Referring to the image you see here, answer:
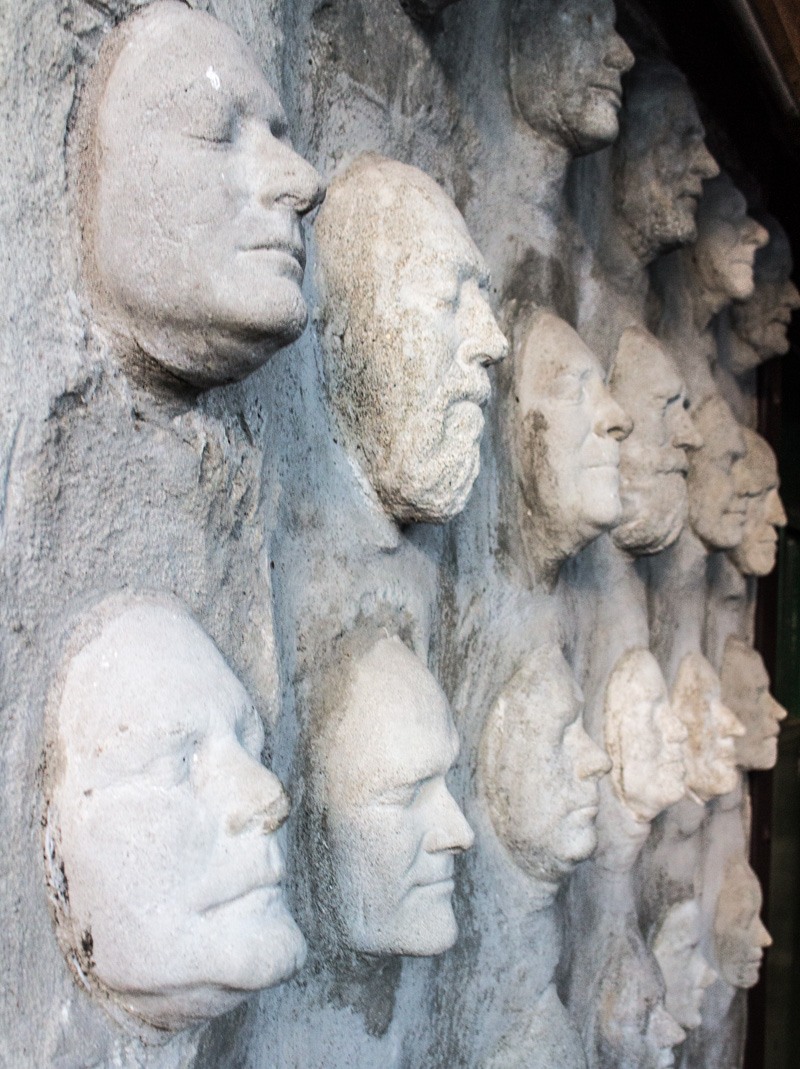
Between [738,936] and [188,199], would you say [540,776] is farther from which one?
[738,936]

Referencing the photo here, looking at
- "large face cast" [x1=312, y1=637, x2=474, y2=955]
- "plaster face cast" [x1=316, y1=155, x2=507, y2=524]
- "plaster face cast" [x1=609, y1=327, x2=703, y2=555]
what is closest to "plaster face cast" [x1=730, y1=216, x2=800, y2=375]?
"plaster face cast" [x1=609, y1=327, x2=703, y2=555]

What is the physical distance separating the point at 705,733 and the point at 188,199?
5.59ft

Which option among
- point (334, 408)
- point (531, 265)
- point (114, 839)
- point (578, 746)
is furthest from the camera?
point (531, 265)

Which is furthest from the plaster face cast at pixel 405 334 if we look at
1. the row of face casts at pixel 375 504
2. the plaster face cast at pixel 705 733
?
the plaster face cast at pixel 705 733

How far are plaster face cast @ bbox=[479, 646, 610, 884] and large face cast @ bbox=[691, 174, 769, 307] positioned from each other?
118 centimetres

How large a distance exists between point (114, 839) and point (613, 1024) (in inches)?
54.4

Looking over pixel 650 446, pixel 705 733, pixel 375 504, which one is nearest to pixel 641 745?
pixel 705 733

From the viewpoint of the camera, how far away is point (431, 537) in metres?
1.51

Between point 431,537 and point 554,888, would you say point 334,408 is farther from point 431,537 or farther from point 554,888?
point 554,888

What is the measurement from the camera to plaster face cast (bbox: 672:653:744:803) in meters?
2.29

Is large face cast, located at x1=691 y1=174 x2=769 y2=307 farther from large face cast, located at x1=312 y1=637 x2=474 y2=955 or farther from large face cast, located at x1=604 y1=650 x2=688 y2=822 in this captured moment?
large face cast, located at x1=312 y1=637 x2=474 y2=955

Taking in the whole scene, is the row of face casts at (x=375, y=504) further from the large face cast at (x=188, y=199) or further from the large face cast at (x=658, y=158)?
the large face cast at (x=658, y=158)

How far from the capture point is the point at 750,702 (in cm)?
277

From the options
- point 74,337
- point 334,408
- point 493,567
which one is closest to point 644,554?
point 493,567
